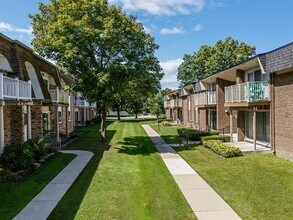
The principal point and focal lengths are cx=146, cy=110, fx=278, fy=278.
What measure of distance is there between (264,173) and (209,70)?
4638 centimetres

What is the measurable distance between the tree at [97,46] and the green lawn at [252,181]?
22.6 ft

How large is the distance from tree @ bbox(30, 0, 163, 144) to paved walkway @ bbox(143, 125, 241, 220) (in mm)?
6808

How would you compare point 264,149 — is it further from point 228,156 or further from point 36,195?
point 36,195

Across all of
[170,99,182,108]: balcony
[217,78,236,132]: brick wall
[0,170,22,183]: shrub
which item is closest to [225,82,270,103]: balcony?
[217,78,236,132]: brick wall

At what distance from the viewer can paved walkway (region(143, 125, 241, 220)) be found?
798cm

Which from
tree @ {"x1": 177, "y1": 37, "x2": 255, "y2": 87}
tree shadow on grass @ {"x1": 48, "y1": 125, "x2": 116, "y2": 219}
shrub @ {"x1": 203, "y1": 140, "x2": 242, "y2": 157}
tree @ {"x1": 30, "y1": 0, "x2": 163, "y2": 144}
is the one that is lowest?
tree shadow on grass @ {"x1": 48, "y1": 125, "x2": 116, "y2": 219}

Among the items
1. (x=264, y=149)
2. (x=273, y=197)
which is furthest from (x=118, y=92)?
(x=273, y=197)

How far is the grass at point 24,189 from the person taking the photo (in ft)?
27.9

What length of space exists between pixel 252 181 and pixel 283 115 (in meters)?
5.64

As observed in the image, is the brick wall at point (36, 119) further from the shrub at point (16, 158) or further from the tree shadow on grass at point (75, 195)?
the tree shadow on grass at point (75, 195)

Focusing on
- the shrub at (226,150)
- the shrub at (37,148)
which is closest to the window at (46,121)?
the shrub at (37,148)

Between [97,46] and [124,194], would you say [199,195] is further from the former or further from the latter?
[97,46]

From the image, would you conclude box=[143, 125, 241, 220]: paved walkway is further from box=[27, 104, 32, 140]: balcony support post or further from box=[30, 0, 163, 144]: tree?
box=[27, 104, 32, 140]: balcony support post

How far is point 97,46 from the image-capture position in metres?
19.2
